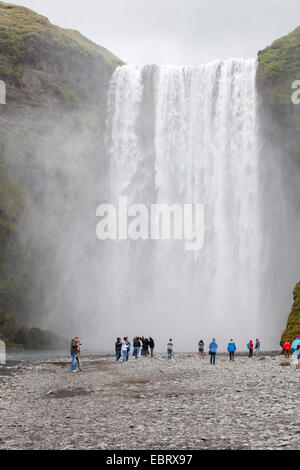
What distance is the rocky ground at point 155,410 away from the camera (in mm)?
9406

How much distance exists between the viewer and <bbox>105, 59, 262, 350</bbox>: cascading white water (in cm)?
5050

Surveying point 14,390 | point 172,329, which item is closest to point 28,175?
point 172,329

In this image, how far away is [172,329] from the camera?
4719cm

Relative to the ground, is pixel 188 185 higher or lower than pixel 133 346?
higher

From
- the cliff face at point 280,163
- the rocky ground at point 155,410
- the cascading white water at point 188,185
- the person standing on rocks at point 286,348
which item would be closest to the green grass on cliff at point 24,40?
the cascading white water at point 188,185

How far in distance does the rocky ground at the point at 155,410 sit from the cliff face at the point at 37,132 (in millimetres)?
25826

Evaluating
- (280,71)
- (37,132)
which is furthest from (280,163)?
(37,132)

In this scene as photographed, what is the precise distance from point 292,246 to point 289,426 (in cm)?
4464

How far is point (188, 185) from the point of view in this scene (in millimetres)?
56219

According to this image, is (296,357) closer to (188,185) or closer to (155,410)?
(155,410)

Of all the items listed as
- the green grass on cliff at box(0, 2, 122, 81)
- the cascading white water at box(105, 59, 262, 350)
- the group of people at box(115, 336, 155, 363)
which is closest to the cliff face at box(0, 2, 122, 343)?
the green grass on cliff at box(0, 2, 122, 81)

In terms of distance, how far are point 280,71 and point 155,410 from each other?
49903 millimetres
